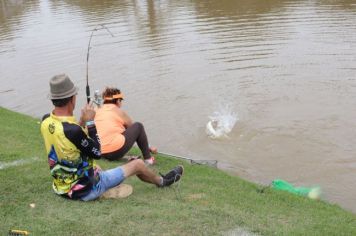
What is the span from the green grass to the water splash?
3.01 m

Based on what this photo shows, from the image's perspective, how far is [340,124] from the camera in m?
10.2

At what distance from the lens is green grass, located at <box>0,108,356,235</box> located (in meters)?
4.96

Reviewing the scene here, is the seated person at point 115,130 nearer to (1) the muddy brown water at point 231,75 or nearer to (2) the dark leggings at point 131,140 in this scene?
(2) the dark leggings at point 131,140

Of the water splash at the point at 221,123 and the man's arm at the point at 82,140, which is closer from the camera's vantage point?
the man's arm at the point at 82,140

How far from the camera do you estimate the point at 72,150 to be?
5.01m

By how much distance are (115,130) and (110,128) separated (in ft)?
0.27

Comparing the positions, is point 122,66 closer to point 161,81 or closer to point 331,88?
point 161,81

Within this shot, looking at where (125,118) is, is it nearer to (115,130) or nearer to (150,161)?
(115,130)

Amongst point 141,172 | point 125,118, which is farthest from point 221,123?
point 141,172

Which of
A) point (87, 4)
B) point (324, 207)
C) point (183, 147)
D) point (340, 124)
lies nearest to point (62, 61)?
point (183, 147)

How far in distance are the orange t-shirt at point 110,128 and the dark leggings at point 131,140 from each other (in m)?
0.07

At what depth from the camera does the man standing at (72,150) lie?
4848 mm

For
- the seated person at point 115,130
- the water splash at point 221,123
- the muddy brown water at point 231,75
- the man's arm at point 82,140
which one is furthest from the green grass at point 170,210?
the water splash at point 221,123

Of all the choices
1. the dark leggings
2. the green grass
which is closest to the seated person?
the dark leggings
